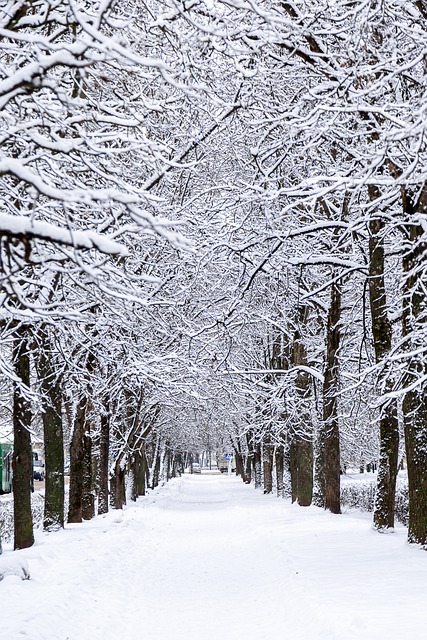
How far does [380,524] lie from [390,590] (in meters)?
5.43

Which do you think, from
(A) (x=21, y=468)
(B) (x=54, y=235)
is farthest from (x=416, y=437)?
(B) (x=54, y=235)

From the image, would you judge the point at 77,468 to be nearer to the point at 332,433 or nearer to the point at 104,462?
the point at 104,462

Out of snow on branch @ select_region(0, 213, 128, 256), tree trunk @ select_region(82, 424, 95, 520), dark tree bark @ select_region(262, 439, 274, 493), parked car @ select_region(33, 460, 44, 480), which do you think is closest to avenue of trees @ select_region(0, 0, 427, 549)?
snow on branch @ select_region(0, 213, 128, 256)

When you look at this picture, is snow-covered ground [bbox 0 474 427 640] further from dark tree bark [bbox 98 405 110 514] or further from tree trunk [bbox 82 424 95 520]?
dark tree bark [bbox 98 405 110 514]

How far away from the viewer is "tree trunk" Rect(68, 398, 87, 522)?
61.6 feet

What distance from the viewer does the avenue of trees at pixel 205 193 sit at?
6195 millimetres

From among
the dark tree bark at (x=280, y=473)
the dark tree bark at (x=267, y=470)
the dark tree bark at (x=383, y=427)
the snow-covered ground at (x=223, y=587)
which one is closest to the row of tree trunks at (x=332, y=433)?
the snow-covered ground at (x=223, y=587)

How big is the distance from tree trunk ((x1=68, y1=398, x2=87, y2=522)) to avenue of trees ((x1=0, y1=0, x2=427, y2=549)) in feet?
0.20

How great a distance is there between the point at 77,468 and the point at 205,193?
819cm

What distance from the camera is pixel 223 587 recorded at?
10719 mm

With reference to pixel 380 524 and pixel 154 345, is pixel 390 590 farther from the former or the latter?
pixel 154 345

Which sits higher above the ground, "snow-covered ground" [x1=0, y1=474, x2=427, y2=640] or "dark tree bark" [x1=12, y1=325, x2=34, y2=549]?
"dark tree bark" [x1=12, y1=325, x2=34, y2=549]

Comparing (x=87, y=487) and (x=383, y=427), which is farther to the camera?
(x=87, y=487)

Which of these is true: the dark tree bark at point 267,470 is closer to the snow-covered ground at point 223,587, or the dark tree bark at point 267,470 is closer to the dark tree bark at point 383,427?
the snow-covered ground at point 223,587
